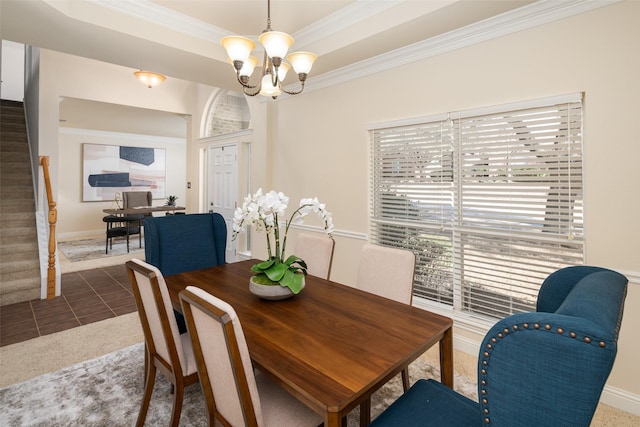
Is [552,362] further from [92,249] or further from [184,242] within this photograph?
[92,249]

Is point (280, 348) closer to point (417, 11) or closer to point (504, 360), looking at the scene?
point (504, 360)

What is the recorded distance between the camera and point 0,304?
11.9 feet

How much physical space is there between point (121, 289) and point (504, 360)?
473cm

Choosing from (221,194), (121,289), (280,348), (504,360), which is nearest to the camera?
(504,360)

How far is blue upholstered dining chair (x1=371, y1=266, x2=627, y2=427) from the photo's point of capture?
2.24ft

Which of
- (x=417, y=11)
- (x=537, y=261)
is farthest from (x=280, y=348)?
(x=417, y=11)

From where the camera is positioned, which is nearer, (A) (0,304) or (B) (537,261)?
(B) (537,261)

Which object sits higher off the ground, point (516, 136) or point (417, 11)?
point (417, 11)

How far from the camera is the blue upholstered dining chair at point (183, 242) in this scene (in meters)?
2.40

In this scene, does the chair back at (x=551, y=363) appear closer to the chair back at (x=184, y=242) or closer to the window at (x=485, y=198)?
the window at (x=485, y=198)

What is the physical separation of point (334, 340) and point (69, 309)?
3697 millimetres

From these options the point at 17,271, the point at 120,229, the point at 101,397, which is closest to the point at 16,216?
the point at 17,271

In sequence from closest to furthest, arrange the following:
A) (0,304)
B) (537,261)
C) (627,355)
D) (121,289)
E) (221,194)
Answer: (627,355) < (537,261) < (0,304) < (121,289) < (221,194)

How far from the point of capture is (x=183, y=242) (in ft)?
8.49
